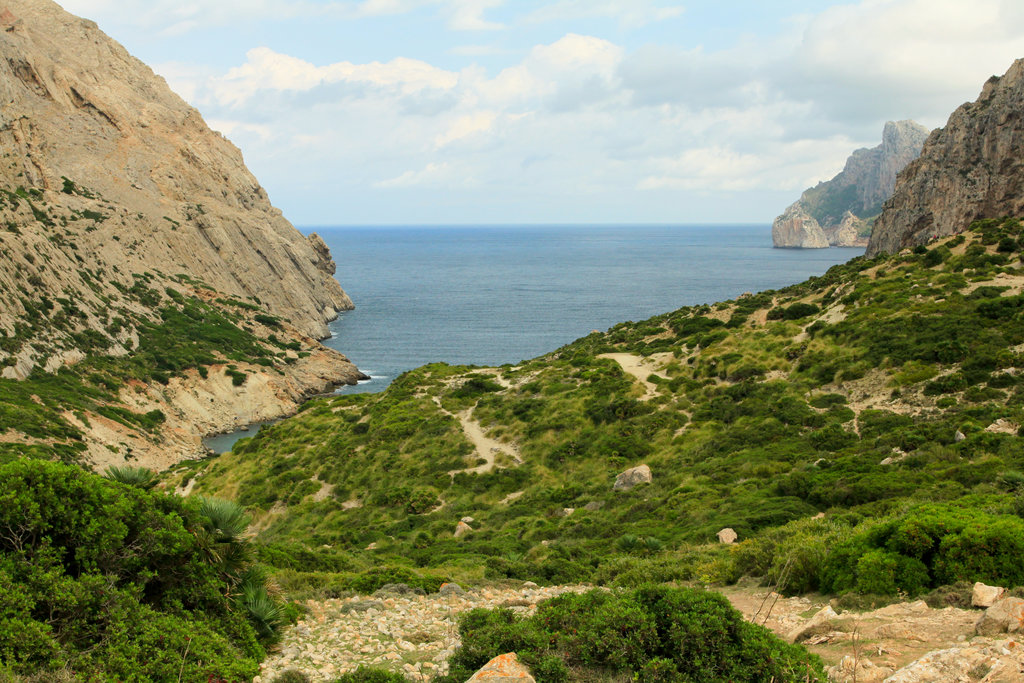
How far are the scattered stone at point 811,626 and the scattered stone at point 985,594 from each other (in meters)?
2.09

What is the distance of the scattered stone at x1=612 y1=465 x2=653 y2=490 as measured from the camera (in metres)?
27.8

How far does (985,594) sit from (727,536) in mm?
8648

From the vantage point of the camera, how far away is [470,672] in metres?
8.99

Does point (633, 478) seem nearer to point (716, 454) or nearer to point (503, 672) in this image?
point (716, 454)

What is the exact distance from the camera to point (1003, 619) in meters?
8.69

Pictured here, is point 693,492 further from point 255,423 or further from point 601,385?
point 255,423

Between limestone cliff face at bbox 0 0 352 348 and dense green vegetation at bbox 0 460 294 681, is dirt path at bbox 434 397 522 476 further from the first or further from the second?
limestone cliff face at bbox 0 0 352 348

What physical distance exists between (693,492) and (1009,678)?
56.2 feet

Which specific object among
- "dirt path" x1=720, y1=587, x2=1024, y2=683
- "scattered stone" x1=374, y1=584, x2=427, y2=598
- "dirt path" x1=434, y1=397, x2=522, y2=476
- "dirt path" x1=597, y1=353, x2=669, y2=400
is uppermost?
"dirt path" x1=720, y1=587, x2=1024, y2=683

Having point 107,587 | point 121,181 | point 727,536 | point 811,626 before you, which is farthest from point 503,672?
point 121,181

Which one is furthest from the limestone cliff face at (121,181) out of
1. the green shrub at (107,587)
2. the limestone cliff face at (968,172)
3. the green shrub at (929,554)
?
the limestone cliff face at (968,172)

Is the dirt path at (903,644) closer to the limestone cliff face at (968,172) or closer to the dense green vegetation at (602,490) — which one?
the dense green vegetation at (602,490)

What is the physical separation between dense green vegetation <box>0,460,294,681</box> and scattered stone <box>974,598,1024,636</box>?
10.4m

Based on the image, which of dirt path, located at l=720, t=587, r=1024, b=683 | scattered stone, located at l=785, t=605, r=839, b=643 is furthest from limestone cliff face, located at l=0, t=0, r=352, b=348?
dirt path, located at l=720, t=587, r=1024, b=683
